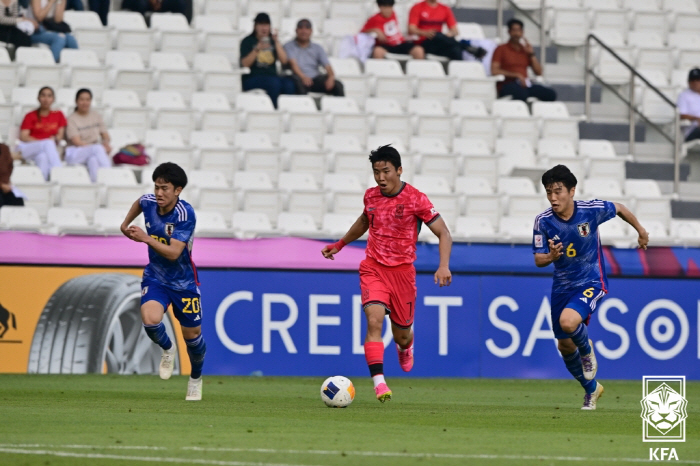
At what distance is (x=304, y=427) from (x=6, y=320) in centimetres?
754

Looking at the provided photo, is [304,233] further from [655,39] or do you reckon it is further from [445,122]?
[655,39]

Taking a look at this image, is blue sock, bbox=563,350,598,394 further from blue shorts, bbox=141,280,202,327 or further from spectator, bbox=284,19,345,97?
spectator, bbox=284,19,345,97

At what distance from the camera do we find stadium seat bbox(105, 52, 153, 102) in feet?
64.6

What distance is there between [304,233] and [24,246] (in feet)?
12.7

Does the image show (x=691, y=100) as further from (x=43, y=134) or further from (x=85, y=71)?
(x=43, y=134)

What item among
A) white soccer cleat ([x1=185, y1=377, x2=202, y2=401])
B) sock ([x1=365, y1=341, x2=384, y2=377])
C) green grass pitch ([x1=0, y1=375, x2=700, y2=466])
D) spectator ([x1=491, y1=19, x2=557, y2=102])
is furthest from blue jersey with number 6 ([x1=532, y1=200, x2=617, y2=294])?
spectator ([x1=491, y1=19, x2=557, y2=102])

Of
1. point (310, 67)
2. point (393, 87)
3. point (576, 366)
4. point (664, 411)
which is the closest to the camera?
point (664, 411)

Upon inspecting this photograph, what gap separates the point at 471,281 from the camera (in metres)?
16.2

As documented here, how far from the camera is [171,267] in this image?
11.2m

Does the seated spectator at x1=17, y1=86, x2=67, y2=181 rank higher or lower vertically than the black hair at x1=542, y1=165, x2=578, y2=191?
higher

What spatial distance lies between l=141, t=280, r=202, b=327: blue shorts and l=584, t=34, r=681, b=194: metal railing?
11.3m

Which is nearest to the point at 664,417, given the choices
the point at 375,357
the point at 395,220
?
the point at 375,357

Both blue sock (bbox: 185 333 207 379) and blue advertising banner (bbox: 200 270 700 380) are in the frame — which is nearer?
blue sock (bbox: 185 333 207 379)

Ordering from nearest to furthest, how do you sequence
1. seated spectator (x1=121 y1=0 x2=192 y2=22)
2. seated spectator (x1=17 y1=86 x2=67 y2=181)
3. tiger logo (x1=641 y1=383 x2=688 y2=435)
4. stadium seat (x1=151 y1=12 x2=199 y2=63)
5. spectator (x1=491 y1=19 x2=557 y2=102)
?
tiger logo (x1=641 y1=383 x2=688 y2=435)
seated spectator (x1=17 y1=86 x2=67 y2=181)
stadium seat (x1=151 y1=12 x2=199 y2=63)
seated spectator (x1=121 y1=0 x2=192 y2=22)
spectator (x1=491 y1=19 x2=557 y2=102)
